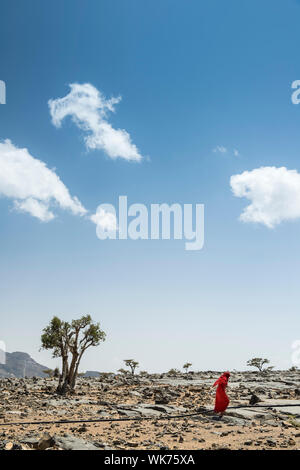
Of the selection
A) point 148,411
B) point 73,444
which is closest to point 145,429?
point 73,444

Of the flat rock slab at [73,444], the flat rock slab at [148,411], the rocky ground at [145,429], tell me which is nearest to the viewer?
the flat rock slab at [73,444]

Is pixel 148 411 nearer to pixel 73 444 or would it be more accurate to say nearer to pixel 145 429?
pixel 145 429

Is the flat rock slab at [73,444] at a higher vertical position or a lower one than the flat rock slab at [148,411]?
higher

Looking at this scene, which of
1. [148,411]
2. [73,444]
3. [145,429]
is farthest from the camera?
[148,411]

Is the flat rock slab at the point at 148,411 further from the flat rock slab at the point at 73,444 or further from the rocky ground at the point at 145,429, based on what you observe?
the flat rock slab at the point at 73,444

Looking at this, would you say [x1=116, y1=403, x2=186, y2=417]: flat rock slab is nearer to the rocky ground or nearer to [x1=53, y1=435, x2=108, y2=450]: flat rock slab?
the rocky ground

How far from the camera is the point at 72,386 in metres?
28.2

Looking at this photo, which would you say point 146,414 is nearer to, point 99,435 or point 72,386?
point 99,435

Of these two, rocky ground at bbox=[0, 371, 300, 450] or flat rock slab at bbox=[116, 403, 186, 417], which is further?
flat rock slab at bbox=[116, 403, 186, 417]

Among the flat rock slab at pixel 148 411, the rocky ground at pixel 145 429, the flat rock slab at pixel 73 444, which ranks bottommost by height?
the flat rock slab at pixel 148 411

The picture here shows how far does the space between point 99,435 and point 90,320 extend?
62.7 ft

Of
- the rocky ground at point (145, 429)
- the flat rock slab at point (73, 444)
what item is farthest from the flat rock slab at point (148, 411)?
the flat rock slab at point (73, 444)

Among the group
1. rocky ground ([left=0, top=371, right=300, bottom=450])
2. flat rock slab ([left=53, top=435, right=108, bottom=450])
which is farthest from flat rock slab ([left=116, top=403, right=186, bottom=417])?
flat rock slab ([left=53, top=435, right=108, bottom=450])
